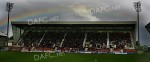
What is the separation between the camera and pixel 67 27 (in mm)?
94875

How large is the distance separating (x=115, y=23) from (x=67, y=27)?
16.7 m

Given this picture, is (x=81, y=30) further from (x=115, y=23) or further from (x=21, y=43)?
(x=21, y=43)

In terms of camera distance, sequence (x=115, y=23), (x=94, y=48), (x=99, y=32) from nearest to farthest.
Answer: (x=94, y=48), (x=115, y=23), (x=99, y=32)

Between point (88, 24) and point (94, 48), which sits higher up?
point (88, 24)

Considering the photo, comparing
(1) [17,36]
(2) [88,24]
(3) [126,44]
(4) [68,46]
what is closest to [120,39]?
(3) [126,44]

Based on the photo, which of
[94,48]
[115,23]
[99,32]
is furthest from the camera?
[99,32]

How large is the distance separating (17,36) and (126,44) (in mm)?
35951

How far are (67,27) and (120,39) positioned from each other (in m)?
18.1

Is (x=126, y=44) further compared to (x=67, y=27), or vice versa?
(x=67, y=27)

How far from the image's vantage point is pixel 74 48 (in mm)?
81500

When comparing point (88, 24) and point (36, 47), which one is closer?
point (36, 47)

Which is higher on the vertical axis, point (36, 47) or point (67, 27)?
point (67, 27)

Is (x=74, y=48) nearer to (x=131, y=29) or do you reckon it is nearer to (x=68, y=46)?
(x=68, y=46)

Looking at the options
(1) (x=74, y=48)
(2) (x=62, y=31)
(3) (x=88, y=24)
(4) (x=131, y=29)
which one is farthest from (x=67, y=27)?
(4) (x=131, y=29)
